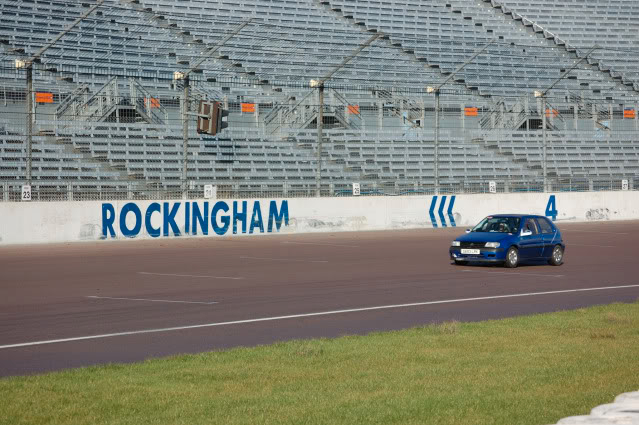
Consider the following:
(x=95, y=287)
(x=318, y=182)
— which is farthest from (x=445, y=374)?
(x=318, y=182)

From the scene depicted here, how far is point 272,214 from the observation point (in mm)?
32531

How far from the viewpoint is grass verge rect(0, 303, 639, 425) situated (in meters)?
7.17

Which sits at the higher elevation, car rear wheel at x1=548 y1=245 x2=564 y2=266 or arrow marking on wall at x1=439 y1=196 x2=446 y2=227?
arrow marking on wall at x1=439 y1=196 x2=446 y2=227

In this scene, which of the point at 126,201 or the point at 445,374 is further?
the point at 126,201

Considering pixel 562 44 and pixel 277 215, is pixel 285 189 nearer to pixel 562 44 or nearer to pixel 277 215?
pixel 277 215

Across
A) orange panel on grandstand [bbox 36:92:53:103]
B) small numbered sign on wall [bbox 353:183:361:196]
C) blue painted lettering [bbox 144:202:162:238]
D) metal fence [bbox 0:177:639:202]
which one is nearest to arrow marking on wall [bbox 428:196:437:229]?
metal fence [bbox 0:177:639:202]

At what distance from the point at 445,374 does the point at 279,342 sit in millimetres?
2547

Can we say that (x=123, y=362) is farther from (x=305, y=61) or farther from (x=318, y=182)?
(x=305, y=61)

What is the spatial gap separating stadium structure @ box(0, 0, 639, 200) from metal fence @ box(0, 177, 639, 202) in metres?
0.07

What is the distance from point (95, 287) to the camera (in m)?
17.2

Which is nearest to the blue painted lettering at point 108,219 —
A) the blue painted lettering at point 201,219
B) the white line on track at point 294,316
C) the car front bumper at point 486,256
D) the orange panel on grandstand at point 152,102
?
the blue painted lettering at point 201,219

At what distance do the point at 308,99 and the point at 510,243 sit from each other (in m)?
18.5

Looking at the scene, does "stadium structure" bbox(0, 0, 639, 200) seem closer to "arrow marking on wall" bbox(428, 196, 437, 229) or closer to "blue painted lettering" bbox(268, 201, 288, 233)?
"arrow marking on wall" bbox(428, 196, 437, 229)

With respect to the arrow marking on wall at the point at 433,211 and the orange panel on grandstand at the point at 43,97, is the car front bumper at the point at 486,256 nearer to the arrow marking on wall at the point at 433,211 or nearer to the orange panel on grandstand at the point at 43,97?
the arrow marking on wall at the point at 433,211
